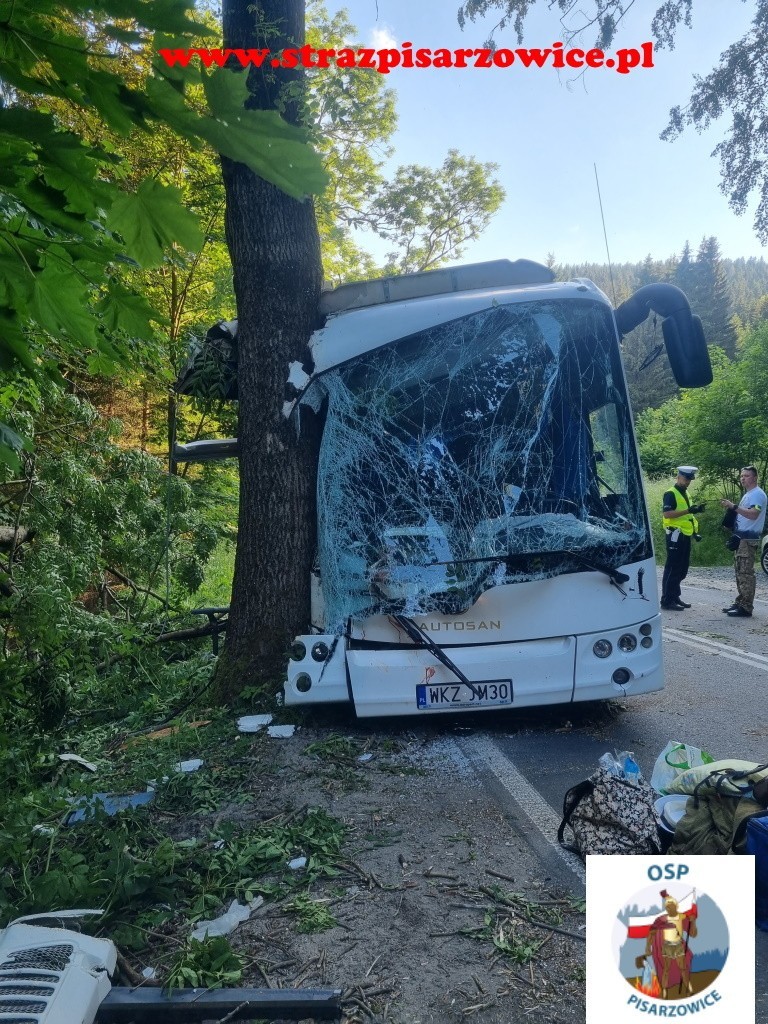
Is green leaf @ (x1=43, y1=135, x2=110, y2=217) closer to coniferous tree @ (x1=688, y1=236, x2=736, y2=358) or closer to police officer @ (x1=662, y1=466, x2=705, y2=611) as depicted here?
police officer @ (x1=662, y1=466, x2=705, y2=611)

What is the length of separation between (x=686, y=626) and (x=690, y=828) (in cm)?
655

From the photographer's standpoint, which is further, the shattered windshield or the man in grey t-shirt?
the man in grey t-shirt

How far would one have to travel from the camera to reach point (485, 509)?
184 inches

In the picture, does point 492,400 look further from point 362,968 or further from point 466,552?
point 362,968

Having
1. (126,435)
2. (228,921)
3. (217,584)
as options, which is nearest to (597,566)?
(228,921)

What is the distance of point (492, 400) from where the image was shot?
4.78 m

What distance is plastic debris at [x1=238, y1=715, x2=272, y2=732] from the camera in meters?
4.86

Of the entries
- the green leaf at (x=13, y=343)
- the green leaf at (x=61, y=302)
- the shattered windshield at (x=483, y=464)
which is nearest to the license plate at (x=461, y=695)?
the shattered windshield at (x=483, y=464)

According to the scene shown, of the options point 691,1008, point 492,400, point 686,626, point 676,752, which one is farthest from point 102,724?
point 686,626

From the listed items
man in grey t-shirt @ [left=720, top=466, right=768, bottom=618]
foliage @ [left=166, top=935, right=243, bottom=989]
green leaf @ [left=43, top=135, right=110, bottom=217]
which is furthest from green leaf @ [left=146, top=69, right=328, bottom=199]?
man in grey t-shirt @ [left=720, top=466, right=768, bottom=618]

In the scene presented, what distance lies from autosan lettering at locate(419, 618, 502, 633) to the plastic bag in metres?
1.28

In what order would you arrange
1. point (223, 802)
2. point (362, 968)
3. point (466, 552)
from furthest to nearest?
point (466, 552) → point (223, 802) → point (362, 968)

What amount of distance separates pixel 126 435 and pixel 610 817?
11.6 metres

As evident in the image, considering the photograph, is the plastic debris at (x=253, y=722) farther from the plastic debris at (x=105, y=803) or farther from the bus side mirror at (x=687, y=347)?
the bus side mirror at (x=687, y=347)
